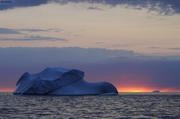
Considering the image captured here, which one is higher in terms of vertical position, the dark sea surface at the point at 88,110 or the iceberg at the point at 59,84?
the iceberg at the point at 59,84

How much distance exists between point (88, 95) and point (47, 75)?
18180 millimetres

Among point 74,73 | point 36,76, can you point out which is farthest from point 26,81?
point 74,73

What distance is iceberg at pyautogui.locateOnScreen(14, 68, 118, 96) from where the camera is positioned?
112 meters

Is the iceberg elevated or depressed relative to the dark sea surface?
elevated

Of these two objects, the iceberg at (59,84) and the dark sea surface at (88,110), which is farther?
the iceberg at (59,84)

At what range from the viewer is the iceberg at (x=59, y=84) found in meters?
112

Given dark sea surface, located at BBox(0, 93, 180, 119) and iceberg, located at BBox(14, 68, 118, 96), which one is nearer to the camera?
dark sea surface, located at BBox(0, 93, 180, 119)

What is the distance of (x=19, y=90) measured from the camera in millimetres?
121625

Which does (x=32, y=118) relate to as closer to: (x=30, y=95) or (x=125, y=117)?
(x=125, y=117)

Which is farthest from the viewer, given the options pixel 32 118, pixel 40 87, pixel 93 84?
pixel 93 84

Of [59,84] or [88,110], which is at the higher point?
[59,84]

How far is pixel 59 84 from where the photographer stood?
114 metres

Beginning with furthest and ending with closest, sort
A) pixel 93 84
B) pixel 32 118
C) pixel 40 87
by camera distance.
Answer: pixel 93 84 → pixel 40 87 → pixel 32 118

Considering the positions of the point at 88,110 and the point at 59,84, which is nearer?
the point at 88,110
